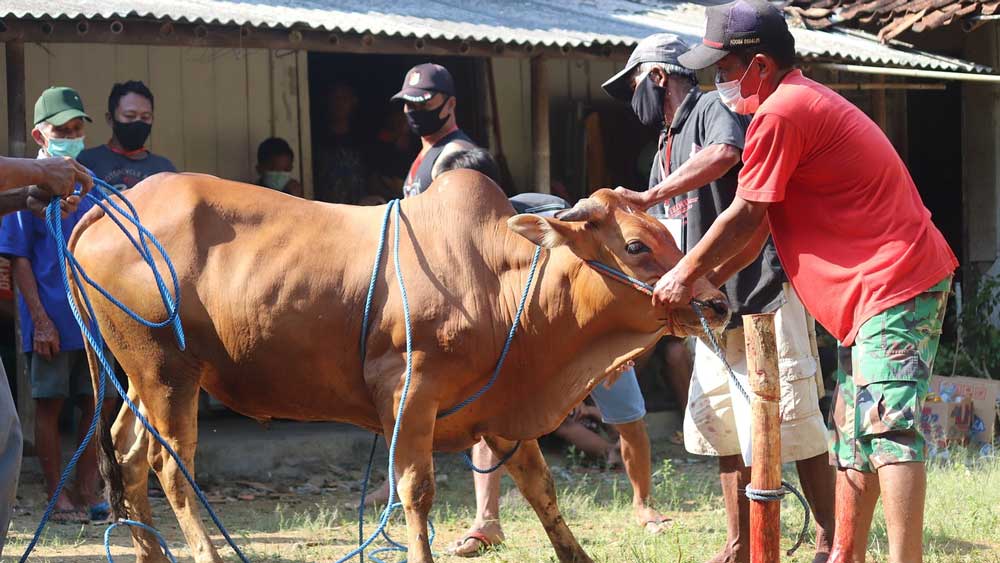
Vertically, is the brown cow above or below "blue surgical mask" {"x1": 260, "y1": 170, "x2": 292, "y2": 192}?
below

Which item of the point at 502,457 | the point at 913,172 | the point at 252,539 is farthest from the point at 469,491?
the point at 913,172

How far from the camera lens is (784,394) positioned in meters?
5.36

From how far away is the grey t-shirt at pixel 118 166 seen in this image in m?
7.23

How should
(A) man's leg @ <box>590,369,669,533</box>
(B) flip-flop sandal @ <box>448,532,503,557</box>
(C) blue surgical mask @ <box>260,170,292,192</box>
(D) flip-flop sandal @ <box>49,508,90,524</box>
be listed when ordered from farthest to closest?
(C) blue surgical mask @ <box>260,170,292,192</box>, (D) flip-flop sandal @ <box>49,508,90,524</box>, (A) man's leg @ <box>590,369,669,533</box>, (B) flip-flop sandal @ <box>448,532,503,557</box>

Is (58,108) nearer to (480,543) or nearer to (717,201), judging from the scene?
(480,543)

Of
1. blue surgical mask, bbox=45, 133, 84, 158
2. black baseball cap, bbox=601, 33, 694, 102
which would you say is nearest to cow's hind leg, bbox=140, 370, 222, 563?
blue surgical mask, bbox=45, 133, 84, 158

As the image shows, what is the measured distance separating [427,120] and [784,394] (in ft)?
7.21

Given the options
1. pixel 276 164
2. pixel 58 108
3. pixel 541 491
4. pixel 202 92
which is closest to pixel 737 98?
pixel 541 491

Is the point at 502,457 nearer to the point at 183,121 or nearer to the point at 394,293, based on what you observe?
the point at 394,293

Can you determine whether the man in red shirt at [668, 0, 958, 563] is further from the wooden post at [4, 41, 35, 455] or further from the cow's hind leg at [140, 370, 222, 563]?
the wooden post at [4, 41, 35, 455]

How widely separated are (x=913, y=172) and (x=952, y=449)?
396 centimetres

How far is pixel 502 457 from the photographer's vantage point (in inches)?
213

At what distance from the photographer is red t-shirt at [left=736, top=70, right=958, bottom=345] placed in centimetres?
404

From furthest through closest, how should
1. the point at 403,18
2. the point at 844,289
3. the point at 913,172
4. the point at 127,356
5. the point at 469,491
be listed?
the point at 913,172
the point at 403,18
the point at 469,491
the point at 127,356
the point at 844,289
